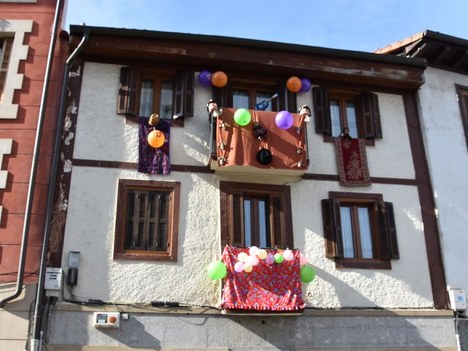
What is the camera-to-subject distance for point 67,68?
11000 millimetres

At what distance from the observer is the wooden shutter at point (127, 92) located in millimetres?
11161

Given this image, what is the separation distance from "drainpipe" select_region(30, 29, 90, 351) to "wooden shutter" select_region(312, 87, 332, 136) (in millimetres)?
5042

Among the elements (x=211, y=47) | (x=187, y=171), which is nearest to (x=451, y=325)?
(x=187, y=171)

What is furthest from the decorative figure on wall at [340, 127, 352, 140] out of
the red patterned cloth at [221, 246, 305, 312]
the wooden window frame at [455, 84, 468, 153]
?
the red patterned cloth at [221, 246, 305, 312]

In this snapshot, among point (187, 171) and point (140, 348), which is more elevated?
point (187, 171)

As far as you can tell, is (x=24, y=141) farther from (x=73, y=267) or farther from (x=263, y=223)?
(x=263, y=223)

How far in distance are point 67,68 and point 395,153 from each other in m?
7.18

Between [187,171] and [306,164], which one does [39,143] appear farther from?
[306,164]

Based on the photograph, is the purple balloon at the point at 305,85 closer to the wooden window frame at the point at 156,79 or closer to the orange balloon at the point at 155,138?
the wooden window frame at the point at 156,79

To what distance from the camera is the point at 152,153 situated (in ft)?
35.9

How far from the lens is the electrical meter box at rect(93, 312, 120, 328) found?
9539mm

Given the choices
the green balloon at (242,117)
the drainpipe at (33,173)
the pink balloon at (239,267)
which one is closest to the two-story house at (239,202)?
the pink balloon at (239,267)

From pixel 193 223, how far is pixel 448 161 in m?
5.90

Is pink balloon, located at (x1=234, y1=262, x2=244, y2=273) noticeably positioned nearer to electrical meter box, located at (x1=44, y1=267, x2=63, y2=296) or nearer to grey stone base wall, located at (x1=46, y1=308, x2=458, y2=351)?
grey stone base wall, located at (x1=46, y1=308, x2=458, y2=351)
